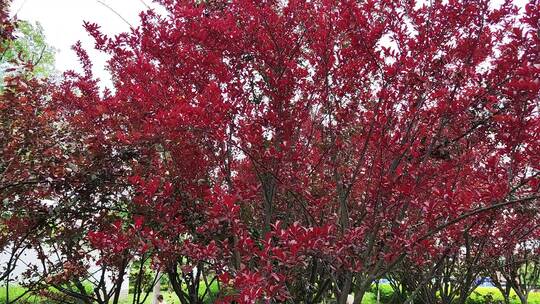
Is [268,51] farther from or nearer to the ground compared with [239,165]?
farther from the ground

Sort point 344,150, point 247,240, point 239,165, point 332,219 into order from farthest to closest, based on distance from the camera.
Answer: point 239,165, point 344,150, point 332,219, point 247,240

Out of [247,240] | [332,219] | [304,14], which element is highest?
[304,14]

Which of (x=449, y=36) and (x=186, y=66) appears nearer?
(x=449, y=36)

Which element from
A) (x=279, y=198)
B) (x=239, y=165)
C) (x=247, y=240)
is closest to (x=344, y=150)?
(x=279, y=198)

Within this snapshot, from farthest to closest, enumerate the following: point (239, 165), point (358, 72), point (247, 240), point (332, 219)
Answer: point (239, 165) < point (332, 219) < point (358, 72) < point (247, 240)

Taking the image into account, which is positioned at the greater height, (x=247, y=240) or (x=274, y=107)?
(x=274, y=107)

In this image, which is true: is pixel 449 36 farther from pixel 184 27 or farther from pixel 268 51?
pixel 184 27

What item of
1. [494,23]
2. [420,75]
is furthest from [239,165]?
[494,23]

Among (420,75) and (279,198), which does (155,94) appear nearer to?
(279,198)

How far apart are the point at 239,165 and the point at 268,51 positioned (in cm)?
123

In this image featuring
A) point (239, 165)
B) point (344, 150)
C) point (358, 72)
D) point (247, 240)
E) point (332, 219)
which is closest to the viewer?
point (247, 240)

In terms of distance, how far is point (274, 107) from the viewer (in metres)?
3.13

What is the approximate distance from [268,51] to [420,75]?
1052 mm

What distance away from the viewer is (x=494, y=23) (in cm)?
A: 279
